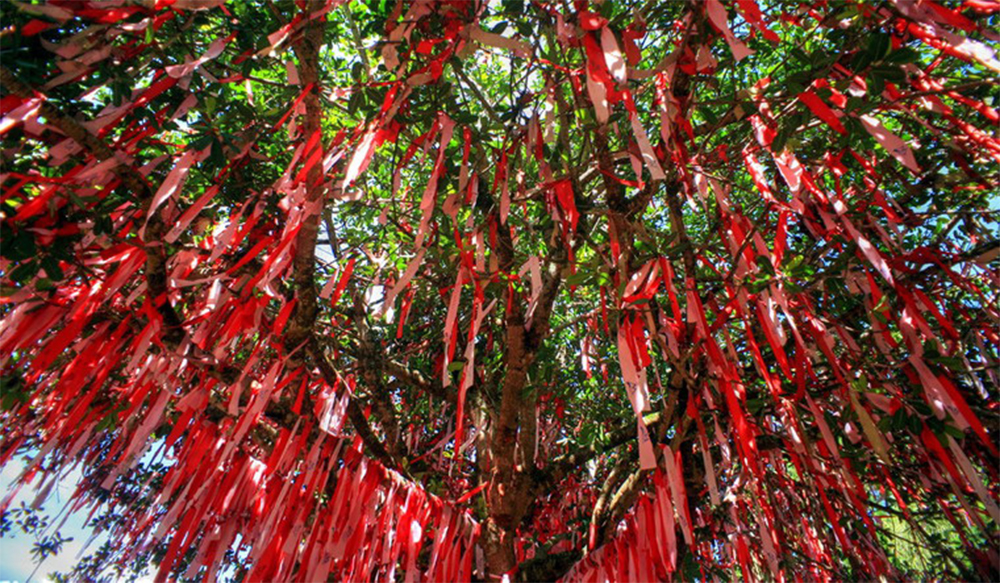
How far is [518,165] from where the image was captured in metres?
2.04

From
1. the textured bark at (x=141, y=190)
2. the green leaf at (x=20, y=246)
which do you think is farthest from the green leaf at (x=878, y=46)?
the green leaf at (x=20, y=246)

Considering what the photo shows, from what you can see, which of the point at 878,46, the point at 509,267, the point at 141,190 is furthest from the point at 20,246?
the point at 878,46

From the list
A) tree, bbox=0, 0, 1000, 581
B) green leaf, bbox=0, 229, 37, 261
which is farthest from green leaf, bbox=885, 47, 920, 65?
green leaf, bbox=0, 229, 37, 261

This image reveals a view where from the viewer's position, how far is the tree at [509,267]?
4.26 ft

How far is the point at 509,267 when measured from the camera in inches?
78.4

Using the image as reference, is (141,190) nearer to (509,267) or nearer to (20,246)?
(20,246)

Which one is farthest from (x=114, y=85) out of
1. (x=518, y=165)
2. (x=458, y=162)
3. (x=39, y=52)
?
(x=518, y=165)

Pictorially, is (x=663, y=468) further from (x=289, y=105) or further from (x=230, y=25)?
(x=230, y=25)

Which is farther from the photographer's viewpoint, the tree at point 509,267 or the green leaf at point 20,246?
the tree at point 509,267

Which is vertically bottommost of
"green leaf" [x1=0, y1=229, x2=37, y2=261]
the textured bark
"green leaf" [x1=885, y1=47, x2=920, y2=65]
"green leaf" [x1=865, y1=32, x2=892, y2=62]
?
"green leaf" [x1=0, y1=229, x2=37, y2=261]

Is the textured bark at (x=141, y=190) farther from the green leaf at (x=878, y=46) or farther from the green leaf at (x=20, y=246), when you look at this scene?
the green leaf at (x=878, y=46)

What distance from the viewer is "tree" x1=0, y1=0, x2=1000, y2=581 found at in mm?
1300

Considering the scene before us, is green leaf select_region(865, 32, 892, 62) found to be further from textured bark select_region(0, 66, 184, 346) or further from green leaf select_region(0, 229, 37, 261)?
green leaf select_region(0, 229, 37, 261)

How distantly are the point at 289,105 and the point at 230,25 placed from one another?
292 mm
